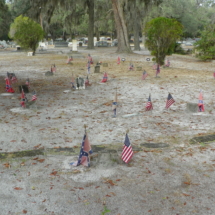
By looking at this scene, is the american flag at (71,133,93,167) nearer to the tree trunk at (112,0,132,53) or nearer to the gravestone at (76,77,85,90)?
the gravestone at (76,77,85,90)

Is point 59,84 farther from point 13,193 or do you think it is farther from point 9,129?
point 13,193

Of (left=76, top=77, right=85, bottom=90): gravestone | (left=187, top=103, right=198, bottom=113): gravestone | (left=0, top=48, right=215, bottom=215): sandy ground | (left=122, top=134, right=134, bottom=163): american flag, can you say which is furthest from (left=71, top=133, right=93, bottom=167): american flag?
(left=76, top=77, right=85, bottom=90): gravestone

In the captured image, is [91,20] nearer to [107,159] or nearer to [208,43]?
[208,43]

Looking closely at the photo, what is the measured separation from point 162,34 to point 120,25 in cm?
1164

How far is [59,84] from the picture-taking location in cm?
1472

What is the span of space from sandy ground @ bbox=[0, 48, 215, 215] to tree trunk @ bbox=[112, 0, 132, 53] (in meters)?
18.0

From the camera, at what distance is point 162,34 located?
18.7 metres

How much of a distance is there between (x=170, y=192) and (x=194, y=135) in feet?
9.86

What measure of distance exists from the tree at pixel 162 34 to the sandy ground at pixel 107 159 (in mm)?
6946

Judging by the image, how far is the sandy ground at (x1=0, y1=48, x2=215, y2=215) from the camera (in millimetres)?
4609

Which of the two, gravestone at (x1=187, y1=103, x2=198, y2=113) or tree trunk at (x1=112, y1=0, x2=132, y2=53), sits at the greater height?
tree trunk at (x1=112, y1=0, x2=132, y2=53)

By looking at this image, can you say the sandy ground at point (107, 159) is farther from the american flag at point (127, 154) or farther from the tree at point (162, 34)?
the tree at point (162, 34)

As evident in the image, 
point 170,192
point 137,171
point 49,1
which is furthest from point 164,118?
point 49,1

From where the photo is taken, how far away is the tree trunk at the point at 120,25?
2856 cm
